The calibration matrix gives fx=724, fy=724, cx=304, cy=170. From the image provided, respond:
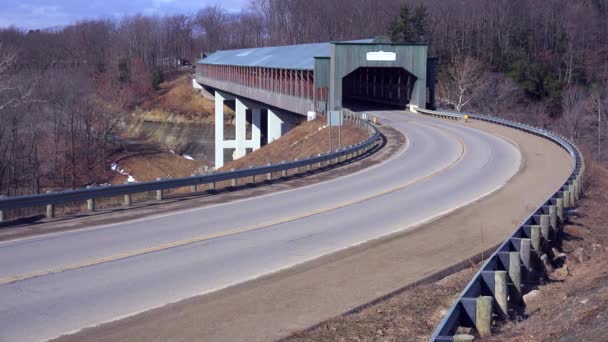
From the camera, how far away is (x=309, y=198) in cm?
1833

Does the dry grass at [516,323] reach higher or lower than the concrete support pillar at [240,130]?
higher

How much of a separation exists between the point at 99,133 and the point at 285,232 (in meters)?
56.0

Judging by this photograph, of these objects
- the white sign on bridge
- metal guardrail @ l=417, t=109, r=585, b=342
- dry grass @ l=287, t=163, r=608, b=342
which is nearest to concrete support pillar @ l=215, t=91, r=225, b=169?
the white sign on bridge

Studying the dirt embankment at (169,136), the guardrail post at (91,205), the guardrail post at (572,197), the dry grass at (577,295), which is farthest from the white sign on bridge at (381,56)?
the guardrail post at (91,205)

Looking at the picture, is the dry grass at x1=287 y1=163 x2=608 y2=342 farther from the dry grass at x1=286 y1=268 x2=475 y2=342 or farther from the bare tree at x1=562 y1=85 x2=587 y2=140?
the bare tree at x1=562 y1=85 x2=587 y2=140

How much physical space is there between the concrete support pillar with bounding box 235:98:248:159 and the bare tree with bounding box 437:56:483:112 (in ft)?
67.1

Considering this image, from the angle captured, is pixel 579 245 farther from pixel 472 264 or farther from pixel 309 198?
pixel 309 198

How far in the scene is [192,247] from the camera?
12398mm

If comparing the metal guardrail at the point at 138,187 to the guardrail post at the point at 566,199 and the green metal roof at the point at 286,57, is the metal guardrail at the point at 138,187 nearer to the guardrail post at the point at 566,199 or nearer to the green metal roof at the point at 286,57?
the guardrail post at the point at 566,199

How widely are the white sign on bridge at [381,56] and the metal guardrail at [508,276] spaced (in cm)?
3125

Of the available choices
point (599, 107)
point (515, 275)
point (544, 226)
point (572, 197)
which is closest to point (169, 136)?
point (599, 107)

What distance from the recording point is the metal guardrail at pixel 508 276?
7707 millimetres

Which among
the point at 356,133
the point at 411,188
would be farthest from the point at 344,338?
the point at 356,133

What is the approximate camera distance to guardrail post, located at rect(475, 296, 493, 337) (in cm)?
771
